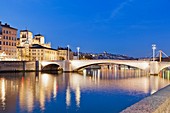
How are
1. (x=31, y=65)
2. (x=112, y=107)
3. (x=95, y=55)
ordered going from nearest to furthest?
(x=112, y=107) < (x=31, y=65) < (x=95, y=55)

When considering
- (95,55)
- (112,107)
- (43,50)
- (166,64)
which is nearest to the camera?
(112,107)

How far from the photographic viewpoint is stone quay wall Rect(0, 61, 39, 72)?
54.2 m

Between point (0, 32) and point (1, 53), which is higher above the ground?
point (0, 32)

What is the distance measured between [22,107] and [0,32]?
5013 cm

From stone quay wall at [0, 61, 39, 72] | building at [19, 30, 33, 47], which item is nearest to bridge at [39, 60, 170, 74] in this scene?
stone quay wall at [0, 61, 39, 72]

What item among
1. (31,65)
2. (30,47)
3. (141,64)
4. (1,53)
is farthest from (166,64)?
(30,47)

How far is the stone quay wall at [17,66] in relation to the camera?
178 feet

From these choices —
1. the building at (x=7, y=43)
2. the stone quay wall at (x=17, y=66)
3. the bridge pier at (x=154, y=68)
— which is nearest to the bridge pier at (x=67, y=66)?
the stone quay wall at (x=17, y=66)

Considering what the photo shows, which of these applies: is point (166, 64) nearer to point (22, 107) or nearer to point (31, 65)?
point (31, 65)

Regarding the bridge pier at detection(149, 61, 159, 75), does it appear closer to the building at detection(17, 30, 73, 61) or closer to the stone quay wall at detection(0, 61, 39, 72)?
the stone quay wall at detection(0, 61, 39, 72)

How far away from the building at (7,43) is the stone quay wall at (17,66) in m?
5.91

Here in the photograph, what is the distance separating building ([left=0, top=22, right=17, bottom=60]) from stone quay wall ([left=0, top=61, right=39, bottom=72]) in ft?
19.4

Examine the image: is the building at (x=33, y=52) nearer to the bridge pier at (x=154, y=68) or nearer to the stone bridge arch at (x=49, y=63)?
the stone bridge arch at (x=49, y=63)

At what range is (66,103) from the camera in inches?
625
